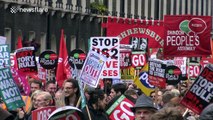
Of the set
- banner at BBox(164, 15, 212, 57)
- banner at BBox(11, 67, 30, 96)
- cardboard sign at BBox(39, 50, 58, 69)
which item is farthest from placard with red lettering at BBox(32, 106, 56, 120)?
banner at BBox(164, 15, 212, 57)

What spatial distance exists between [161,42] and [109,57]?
7.02m

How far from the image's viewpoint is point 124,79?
23859 mm

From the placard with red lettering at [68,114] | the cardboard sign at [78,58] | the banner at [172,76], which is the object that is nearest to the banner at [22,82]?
the cardboard sign at [78,58]

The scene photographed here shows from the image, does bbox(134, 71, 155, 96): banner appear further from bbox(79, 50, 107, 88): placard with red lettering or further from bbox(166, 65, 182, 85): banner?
bbox(79, 50, 107, 88): placard with red lettering

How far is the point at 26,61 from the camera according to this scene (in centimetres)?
1889

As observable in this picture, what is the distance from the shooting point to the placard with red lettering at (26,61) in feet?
60.9

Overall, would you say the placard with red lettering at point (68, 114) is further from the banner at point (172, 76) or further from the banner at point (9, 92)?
the banner at point (172, 76)

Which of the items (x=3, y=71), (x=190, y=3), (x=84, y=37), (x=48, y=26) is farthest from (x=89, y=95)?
(x=190, y=3)

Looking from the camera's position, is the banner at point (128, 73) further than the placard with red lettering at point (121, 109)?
Yes

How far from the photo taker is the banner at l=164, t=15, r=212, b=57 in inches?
920

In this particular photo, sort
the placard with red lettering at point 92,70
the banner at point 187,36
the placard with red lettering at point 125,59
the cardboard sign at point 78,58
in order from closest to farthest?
the placard with red lettering at point 92,70
the cardboard sign at point 78,58
the banner at point 187,36
the placard with red lettering at point 125,59

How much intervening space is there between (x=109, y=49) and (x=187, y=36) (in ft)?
15.4

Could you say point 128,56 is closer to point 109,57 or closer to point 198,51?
point 198,51

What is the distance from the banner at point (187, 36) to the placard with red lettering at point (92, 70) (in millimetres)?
10286
